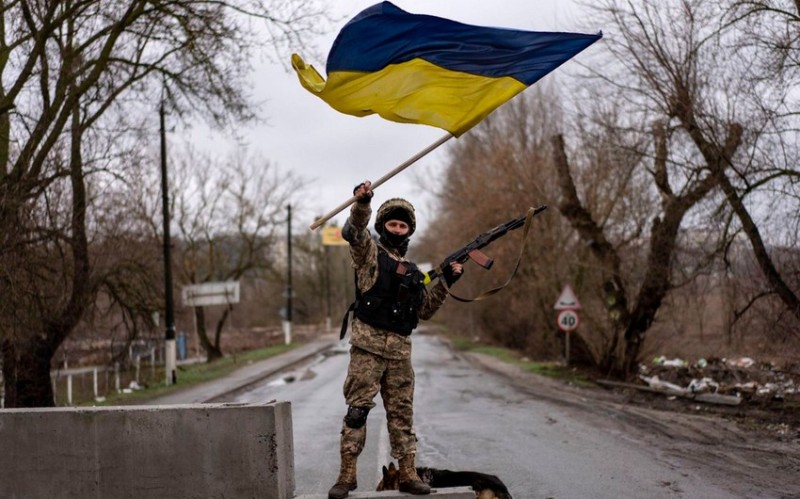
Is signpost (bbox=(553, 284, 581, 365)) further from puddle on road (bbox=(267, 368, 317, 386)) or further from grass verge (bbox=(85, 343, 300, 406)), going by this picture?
grass verge (bbox=(85, 343, 300, 406))

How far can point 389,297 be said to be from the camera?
17.9 ft

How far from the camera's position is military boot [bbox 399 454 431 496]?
4996 millimetres

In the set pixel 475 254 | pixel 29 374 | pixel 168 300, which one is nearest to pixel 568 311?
pixel 168 300

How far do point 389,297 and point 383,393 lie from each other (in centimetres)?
70

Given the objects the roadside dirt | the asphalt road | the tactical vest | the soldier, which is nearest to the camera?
the soldier

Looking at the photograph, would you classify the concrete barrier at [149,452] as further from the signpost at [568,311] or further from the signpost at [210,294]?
the signpost at [210,294]

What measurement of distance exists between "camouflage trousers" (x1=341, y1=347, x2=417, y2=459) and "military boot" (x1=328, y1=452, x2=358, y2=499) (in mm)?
52

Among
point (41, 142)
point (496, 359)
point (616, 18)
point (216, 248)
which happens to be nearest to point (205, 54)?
point (41, 142)

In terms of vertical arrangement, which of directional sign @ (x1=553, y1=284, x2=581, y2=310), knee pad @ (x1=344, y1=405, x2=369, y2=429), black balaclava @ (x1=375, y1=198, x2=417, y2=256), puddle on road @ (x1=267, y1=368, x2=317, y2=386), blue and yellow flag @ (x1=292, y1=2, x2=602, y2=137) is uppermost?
blue and yellow flag @ (x1=292, y1=2, x2=602, y2=137)

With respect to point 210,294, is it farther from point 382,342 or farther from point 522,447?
point 382,342

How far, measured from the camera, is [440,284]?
5.60 m

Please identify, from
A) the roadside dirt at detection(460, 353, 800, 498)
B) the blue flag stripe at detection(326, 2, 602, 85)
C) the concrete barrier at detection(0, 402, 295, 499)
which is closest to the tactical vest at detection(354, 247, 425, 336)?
the concrete barrier at detection(0, 402, 295, 499)

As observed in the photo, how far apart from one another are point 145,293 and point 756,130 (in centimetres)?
1418

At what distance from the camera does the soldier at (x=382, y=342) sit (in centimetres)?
528
